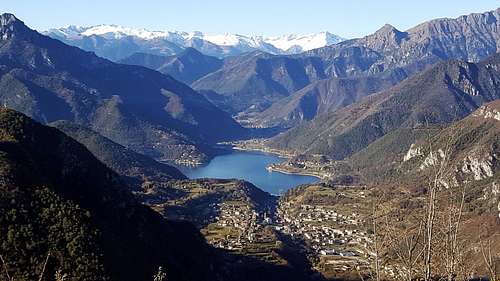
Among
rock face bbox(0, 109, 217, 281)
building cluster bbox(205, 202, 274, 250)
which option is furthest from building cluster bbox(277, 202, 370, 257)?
rock face bbox(0, 109, 217, 281)

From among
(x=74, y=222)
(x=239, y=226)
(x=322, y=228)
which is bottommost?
(x=74, y=222)

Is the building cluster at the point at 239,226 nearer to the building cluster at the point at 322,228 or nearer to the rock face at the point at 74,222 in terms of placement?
the building cluster at the point at 322,228

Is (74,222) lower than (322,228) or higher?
lower

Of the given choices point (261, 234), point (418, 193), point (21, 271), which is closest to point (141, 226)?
point (21, 271)

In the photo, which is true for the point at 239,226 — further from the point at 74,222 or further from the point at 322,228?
the point at 74,222

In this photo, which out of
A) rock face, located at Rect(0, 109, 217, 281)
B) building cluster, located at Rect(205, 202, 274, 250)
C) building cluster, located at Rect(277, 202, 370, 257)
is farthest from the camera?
building cluster, located at Rect(277, 202, 370, 257)

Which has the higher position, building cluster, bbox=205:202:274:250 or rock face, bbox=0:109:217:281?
building cluster, bbox=205:202:274:250

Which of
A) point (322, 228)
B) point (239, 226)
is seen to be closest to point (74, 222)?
point (239, 226)

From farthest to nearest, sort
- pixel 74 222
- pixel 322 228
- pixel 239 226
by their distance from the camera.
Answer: pixel 322 228 → pixel 239 226 → pixel 74 222

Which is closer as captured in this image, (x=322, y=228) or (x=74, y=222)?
(x=74, y=222)

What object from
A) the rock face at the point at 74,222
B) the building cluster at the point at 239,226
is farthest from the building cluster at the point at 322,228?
the rock face at the point at 74,222

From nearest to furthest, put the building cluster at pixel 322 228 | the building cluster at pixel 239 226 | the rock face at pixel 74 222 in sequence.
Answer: the rock face at pixel 74 222
the building cluster at pixel 239 226
the building cluster at pixel 322 228

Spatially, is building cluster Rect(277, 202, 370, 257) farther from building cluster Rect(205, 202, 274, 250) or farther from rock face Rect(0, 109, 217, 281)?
rock face Rect(0, 109, 217, 281)
